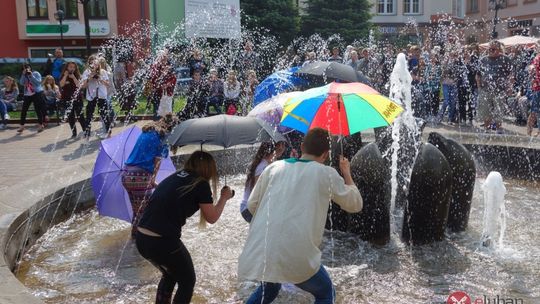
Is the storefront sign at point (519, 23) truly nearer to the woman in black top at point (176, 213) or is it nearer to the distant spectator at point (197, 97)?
the distant spectator at point (197, 97)

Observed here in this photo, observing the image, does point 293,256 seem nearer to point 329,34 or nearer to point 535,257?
point 535,257

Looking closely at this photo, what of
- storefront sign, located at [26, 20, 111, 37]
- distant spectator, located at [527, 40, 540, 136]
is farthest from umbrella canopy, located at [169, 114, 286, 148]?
storefront sign, located at [26, 20, 111, 37]

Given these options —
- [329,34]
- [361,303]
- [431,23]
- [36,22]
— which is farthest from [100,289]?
[431,23]

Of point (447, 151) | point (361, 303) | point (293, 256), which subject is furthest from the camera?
point (447, 151)

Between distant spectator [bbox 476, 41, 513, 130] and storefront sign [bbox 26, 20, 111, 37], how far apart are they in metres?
24.9

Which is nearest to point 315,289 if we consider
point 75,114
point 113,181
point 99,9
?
point 113,181

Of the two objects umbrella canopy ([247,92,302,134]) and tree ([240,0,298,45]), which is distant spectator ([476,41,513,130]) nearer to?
umbrella canopy ([247,92,302,134])

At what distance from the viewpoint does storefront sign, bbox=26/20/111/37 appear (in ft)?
109

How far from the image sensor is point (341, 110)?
5590 millimetres

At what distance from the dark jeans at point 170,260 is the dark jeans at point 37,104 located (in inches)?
425

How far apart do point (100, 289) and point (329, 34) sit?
34.3 metres

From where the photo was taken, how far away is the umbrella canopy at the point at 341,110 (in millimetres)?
5426

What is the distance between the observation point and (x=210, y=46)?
30.2m

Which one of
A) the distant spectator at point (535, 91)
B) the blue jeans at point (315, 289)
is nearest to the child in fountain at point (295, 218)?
the blue jeans at point (315, 289)
